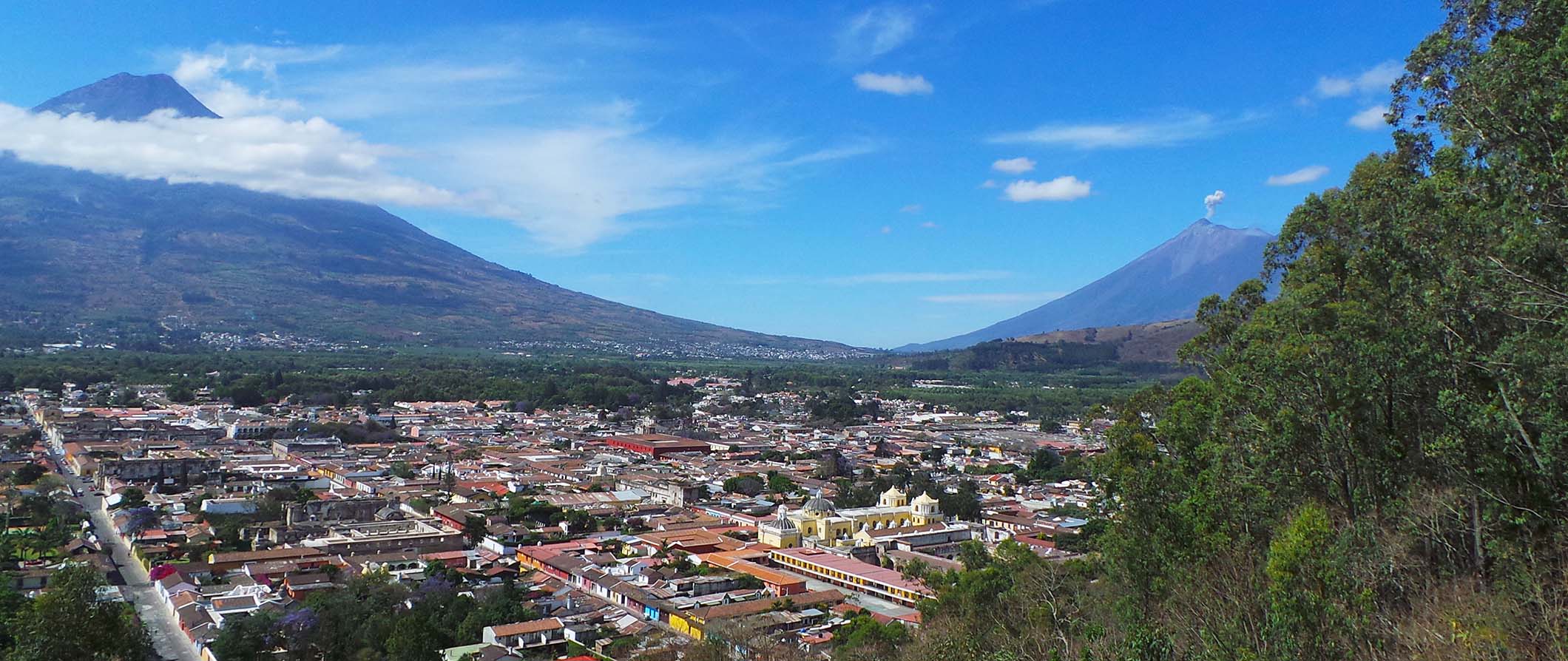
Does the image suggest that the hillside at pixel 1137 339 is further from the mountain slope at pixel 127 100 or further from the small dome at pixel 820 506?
the mountain slope at pixel 127 100

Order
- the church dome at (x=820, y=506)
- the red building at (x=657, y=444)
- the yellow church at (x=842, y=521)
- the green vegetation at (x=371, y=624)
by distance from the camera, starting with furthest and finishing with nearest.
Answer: the red building at (x=657, y=444)
the church dome at (x=820, y=506)
the yellow church at (x=842, y=521)
the green vegetation at (x=371, y=624)

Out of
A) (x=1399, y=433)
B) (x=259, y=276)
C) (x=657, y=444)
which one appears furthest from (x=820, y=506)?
(x=259, y=276)

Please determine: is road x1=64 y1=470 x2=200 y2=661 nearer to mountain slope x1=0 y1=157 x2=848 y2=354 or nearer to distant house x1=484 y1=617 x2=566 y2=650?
distant house x1=484 y1=617 x2=566 y2=650

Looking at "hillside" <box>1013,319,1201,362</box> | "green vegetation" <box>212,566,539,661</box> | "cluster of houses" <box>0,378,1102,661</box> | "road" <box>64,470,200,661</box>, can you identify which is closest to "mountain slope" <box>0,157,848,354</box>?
"hillside" <box>1013,319,1201,362</box>

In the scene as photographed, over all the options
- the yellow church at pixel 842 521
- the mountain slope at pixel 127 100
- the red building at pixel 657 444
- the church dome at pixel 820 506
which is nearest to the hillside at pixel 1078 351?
the red building at pixel 657 444

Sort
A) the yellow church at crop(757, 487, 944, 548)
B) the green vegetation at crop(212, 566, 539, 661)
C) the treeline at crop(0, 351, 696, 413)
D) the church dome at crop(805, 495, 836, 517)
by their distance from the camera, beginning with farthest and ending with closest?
the treeline at crop(0, 351, 696, 413)
the church dome at crop(805, 495, 836, 517)
the yellow church at crop(757, 487, 944, 548)
the green vegetation at crop(212, 566, 539, 661)

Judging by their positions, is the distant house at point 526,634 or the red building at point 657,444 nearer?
the distant house at point 526,634

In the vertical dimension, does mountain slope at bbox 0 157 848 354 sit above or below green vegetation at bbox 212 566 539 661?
above
